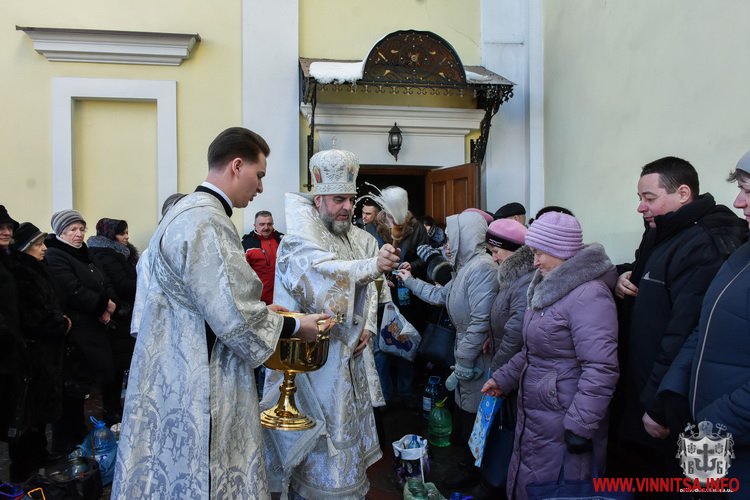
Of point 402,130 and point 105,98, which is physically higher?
point 105,98

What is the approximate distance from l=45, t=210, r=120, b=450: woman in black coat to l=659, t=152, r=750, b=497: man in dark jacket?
3.89 metres

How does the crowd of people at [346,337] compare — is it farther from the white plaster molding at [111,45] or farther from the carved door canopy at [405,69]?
the white plaster molding at [111,45]

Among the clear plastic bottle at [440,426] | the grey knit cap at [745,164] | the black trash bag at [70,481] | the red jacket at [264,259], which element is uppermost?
the grey knit cap at [745,164]

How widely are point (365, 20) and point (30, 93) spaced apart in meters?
3.98

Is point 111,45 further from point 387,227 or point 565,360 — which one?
point 565,360

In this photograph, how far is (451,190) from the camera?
286 inches

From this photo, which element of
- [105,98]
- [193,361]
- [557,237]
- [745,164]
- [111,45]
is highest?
[111,45]

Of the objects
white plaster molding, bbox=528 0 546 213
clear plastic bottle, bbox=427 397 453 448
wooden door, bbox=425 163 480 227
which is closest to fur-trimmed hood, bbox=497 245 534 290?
clear plastic bottle, bbox=427 397 453 448

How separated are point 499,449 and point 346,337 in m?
1.07

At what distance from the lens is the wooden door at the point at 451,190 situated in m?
6.90

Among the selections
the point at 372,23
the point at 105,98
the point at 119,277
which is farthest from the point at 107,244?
the point at 372,23

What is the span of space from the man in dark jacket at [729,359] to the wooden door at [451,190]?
4.70 m

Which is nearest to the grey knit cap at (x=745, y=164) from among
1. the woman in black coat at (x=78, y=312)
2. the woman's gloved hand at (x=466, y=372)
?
the woman's gloved hand at (x=466, y=372)

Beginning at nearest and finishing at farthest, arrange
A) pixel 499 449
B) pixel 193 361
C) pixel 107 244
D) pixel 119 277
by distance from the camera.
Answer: pixel 193 361 → pixel 499 449 → pixel 119 277 → pixel 107 244
